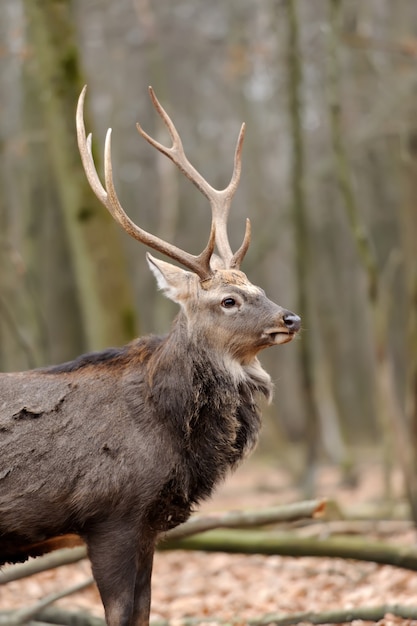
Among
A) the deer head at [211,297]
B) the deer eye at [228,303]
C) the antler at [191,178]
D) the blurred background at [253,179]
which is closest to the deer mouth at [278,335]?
the deer head at [211,297]

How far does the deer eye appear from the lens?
581cm

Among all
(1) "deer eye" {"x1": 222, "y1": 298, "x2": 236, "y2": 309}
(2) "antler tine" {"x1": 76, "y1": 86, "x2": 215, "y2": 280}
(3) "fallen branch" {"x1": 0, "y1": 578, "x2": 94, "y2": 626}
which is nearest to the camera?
(2) "antler tine" {"x1": 76, "y1": 86, "x2": 215, "y2": 280}

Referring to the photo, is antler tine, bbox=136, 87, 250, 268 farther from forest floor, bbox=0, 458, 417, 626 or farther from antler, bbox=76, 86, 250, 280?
forest floor, bbox=0, 458, 417, 626

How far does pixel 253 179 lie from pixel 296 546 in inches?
527

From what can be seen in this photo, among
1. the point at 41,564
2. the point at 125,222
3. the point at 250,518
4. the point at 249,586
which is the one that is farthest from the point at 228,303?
the point at 249,586

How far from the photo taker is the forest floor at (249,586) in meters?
6.92

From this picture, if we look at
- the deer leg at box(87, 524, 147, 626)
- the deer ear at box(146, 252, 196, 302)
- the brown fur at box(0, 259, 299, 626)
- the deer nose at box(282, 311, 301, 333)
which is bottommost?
the deer leg at box(87, 524, 147, 626)

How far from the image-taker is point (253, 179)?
19.5 metres

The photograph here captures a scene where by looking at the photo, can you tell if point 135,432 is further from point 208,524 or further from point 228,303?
point 208,524

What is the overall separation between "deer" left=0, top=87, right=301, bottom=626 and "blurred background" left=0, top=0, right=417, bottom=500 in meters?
1.91

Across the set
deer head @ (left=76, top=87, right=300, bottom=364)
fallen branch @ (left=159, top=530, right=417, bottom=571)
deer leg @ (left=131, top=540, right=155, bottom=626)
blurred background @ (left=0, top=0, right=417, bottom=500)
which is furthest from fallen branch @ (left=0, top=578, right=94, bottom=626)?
blurred background @ (left=0, top=0, right=417, bottom=500)

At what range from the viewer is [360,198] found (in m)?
20.3

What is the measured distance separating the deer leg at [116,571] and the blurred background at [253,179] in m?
2.94

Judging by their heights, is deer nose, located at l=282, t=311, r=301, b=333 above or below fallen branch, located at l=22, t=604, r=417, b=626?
above
